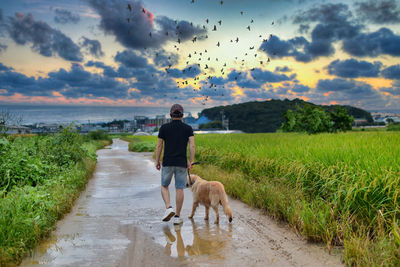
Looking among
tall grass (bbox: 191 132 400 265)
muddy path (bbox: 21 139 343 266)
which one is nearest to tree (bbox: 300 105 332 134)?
tall grass (bbox: 191 132 400 265)

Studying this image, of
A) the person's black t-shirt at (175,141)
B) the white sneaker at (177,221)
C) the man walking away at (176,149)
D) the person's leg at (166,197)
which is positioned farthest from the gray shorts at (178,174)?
the white sneaker at (177,221)

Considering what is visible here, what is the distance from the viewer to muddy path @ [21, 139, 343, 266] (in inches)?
195

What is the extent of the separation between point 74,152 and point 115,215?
8.65 metres

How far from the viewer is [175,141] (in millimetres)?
6895

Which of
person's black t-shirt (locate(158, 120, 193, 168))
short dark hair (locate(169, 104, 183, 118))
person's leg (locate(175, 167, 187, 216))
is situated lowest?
person's leg (locate(175, 167, 187, 216))

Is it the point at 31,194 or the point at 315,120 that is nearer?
the point at 31,194

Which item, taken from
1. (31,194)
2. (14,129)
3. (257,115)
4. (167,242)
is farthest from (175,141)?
(257,115)

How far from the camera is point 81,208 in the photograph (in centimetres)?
872

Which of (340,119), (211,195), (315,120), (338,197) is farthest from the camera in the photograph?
(340,119)

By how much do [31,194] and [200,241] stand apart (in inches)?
167

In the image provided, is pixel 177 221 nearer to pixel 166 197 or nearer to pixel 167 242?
pixel 166 197

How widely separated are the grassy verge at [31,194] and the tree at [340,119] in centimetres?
2438

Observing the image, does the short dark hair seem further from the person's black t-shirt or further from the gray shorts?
the gray shorts

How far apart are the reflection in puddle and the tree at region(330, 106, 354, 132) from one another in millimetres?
27586
